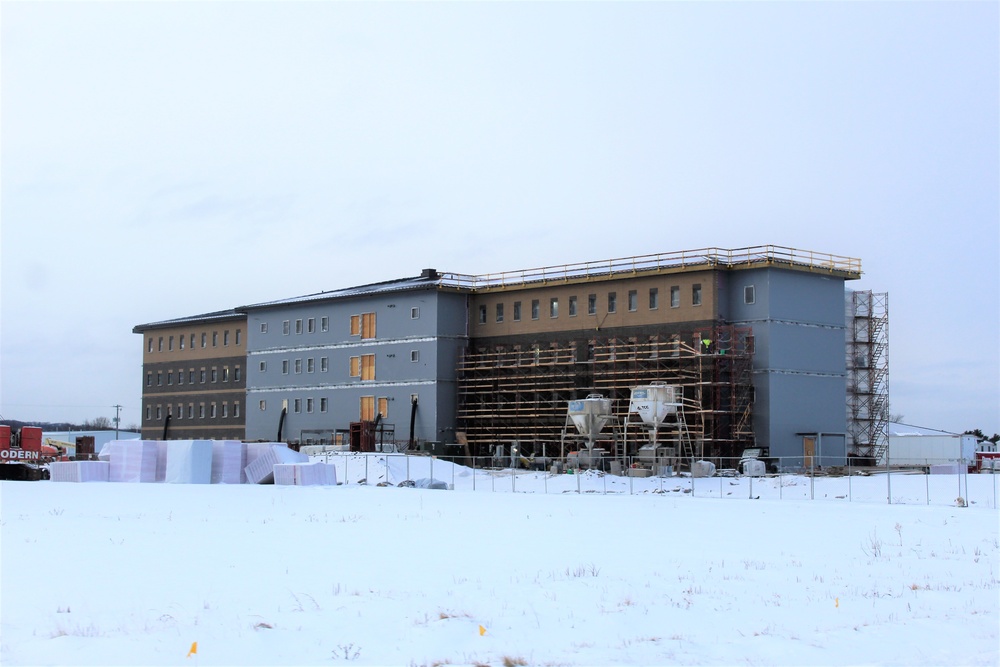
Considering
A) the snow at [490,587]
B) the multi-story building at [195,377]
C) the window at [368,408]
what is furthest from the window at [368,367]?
the snow at [490,587]

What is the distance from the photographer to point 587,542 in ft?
80.9

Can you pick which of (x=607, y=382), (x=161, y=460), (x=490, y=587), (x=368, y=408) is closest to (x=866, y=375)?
(x=607, y=382)

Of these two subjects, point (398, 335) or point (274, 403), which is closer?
point (398, 335)

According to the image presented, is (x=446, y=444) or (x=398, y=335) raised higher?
(x=398, y=335)

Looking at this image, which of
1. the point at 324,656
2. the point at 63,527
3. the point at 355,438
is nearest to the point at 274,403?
the point at 355,438

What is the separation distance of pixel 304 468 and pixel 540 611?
114 feet

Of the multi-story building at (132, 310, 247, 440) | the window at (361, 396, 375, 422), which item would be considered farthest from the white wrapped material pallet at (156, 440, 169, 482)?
the multi-story building at (132, 310, 247, 440)

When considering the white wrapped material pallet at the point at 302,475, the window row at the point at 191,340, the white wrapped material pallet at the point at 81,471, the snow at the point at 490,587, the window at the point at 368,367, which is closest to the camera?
the snow at the point at 490,587

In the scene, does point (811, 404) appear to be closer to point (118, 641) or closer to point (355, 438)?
point (355, 438)

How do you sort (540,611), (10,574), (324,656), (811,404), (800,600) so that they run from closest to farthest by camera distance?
(324,656) → (540,611) → (800,600) → (10,574) → (811,404)

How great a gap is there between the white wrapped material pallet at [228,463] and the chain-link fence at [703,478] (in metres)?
4.89

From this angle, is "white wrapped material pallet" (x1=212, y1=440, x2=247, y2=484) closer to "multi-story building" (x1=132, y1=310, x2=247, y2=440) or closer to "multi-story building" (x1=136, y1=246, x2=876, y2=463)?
"multi-story building" (x1=136, y1=246, x2=876, y2=463)

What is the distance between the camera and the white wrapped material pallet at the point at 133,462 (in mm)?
51844

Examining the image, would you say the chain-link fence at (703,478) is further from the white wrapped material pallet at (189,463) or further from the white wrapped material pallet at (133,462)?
the white wrapped material pallet at (133,462)
